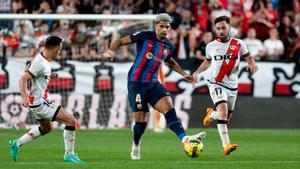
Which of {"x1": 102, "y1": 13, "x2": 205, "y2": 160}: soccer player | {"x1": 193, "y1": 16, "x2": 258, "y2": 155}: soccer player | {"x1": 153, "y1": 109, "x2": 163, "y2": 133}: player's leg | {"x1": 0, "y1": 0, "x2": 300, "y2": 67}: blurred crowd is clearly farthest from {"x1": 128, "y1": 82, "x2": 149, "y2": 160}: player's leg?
{"x1": 0, "y1": 0, "x2": 300, "y2": 67}: blurred crowd

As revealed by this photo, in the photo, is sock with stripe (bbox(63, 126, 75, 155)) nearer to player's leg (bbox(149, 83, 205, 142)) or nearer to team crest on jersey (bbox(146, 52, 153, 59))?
player's leg (bbox(149, 83, 205, 142))

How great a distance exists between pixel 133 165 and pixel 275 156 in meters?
3.07

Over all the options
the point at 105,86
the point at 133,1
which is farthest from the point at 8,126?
the point at 133,1

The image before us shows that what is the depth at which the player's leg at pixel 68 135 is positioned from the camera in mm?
13484

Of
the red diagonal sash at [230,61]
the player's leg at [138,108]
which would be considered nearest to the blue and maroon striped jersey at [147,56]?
the player's leg at [138,108]

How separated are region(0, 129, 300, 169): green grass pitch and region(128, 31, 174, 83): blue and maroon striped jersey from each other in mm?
1304

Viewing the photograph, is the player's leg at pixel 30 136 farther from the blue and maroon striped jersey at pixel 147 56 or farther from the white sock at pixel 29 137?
the blue and maroon striped jersey at pixel 147 56

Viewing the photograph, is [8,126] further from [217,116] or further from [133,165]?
[133,165]

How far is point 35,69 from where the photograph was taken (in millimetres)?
13438

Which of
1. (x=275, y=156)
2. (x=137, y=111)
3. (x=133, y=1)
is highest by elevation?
(x=133, y=1)

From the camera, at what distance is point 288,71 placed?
23.8 meters

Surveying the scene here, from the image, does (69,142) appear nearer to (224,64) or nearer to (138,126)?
(138,126)

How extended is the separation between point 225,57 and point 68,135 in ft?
11.1

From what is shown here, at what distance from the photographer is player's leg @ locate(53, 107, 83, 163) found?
13.5m
